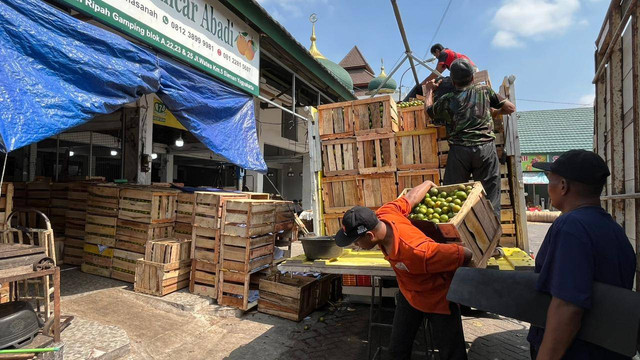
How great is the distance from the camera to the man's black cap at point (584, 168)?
190 cm

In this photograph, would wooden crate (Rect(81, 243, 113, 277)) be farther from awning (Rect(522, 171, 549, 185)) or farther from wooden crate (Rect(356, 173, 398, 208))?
awning (Rect(522, 171, 549, 185))

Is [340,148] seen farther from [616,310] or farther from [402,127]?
[616,310]

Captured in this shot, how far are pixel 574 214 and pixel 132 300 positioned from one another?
647 cm

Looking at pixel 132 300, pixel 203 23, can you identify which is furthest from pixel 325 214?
pixel 203 23

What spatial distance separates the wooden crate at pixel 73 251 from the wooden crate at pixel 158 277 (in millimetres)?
2377

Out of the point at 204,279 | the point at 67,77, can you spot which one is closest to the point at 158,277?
the point at 204,279

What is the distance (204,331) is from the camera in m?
5.19

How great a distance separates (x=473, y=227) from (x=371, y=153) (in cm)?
248

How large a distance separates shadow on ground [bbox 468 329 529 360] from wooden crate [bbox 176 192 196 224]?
5.54m

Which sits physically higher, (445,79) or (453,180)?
(445,79)

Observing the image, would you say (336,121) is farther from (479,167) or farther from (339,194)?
(479,167)

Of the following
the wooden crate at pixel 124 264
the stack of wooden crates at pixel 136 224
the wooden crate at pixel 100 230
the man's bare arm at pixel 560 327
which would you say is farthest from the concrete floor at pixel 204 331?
the man's bare arm at pixel 560 327

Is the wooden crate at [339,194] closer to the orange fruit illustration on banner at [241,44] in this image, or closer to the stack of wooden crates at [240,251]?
the stack of wooden crates at [240,251]

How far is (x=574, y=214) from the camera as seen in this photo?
185 cm
